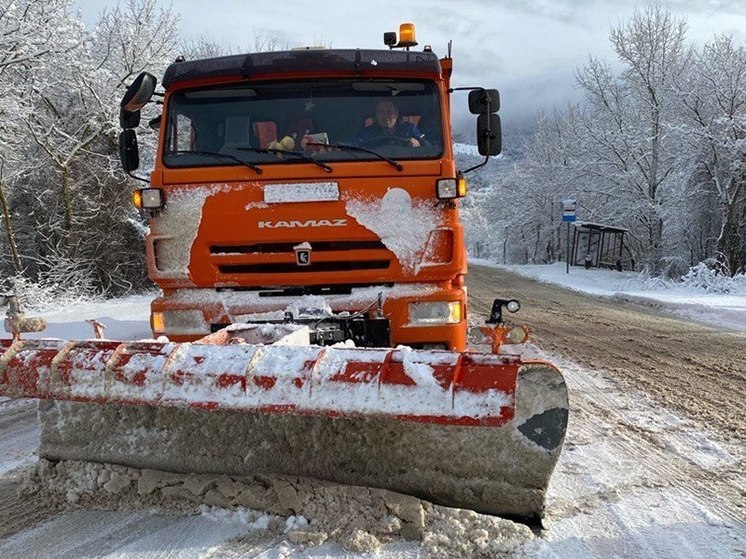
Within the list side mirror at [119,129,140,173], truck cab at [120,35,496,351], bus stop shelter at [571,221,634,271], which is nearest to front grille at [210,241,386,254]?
truck cab at [120,35,496,351]

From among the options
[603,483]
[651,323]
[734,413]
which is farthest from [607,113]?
[603,483]

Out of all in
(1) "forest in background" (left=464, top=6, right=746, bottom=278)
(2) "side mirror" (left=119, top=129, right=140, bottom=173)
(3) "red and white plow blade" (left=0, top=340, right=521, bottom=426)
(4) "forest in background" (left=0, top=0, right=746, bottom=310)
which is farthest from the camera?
(1) "forest in background" (left=464, top=6, right=746, bottom=278)

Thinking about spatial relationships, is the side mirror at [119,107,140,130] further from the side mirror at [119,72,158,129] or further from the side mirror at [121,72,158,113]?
the side mirror at [121,72,158,113]

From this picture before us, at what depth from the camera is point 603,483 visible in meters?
3.05

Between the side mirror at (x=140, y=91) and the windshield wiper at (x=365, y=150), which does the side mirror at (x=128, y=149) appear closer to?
the side mirror at (x=140, y=91)

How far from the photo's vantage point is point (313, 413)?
2230mm

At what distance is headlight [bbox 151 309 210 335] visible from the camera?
3.88 metres

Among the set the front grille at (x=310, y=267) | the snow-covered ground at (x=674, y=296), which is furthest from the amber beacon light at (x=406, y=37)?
the snow-covered ground at (x=674, y=296)

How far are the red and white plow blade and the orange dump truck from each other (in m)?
0.01

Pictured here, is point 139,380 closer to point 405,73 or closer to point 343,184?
point 343,184

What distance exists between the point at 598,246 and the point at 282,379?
35.3 metres

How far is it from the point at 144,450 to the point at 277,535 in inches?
34.5

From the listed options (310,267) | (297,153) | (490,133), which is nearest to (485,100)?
(490,133)

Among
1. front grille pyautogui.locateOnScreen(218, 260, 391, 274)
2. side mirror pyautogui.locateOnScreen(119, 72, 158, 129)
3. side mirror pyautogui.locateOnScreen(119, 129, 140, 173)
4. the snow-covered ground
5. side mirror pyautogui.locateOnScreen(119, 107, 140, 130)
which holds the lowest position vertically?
the snow-covered ground
